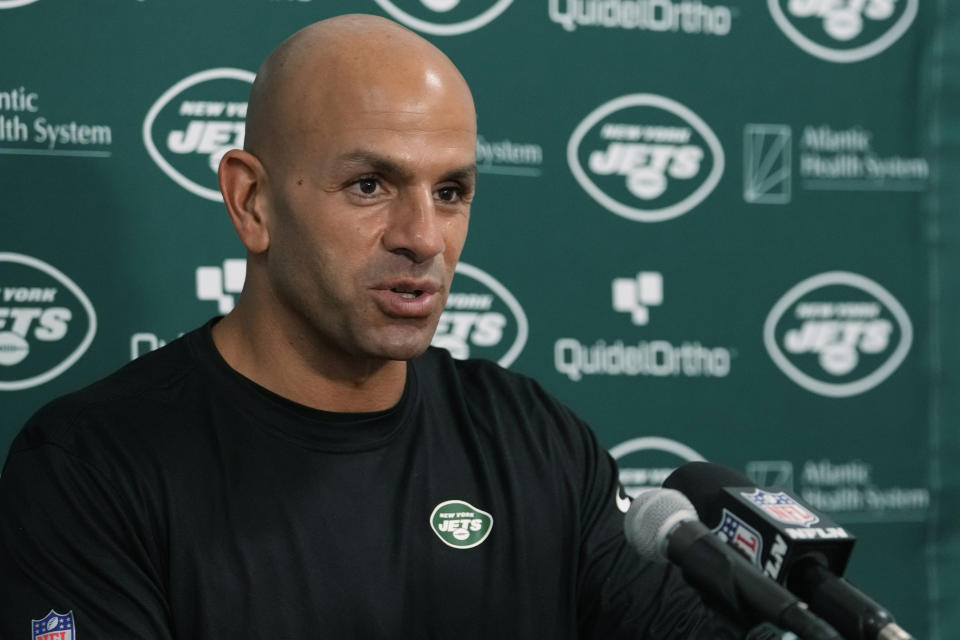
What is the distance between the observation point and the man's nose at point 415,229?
154 cm

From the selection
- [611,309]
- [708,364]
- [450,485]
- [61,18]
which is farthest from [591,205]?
[61,18]

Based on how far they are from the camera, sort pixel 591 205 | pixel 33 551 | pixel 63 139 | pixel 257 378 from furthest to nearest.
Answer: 1. pixel 591 205
2. pixel 63 139
3. pixel 257 378
4. pixel 33 551

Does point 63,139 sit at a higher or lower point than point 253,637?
higher

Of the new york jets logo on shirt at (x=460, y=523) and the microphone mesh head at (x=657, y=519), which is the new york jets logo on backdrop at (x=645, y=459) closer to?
the new york jets logo on shirt at (x=460, y=523)

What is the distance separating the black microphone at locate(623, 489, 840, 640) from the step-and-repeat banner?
43.7 inches

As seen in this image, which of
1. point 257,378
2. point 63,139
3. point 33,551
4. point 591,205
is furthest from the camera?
point 591,205

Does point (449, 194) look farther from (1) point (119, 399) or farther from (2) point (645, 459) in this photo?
(2) point (645, 459)

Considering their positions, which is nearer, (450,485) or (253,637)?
(253,637)

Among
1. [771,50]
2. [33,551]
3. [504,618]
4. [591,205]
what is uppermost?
[771,50]

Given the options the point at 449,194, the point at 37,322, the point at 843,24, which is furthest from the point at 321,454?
the point at 843,24

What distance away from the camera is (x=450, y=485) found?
171 centimetres

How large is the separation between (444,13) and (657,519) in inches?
51.2

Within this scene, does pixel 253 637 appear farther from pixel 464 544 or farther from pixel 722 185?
pixel 722 185

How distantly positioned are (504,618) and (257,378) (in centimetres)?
44
